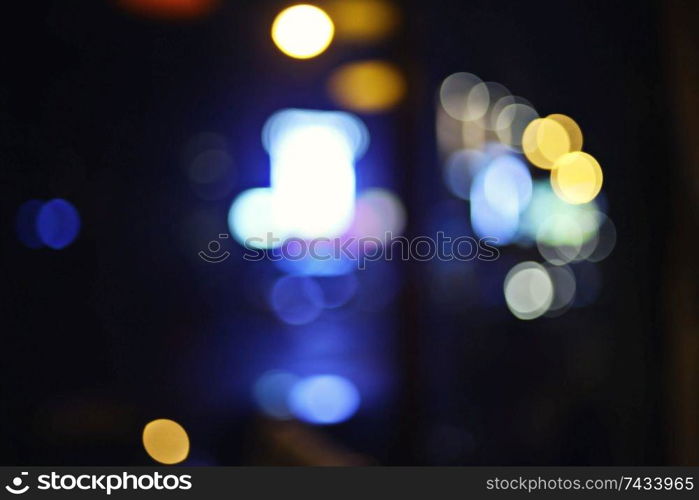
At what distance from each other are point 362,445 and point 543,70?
1134 mm

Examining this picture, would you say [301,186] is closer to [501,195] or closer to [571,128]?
[501,195]

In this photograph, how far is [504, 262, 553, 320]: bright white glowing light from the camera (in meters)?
1.50

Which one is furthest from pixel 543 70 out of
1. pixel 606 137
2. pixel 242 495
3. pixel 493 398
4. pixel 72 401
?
pixel 72 401

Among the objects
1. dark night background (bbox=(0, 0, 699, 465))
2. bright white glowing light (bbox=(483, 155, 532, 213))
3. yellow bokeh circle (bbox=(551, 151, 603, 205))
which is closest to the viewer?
dark night background (bbox=(0, 0, 699, 465))

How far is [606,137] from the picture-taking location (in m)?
1.28

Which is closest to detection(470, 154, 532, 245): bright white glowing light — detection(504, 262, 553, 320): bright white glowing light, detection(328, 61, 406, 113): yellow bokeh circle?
detection(504, 262, 553, 320): bright white glowing light

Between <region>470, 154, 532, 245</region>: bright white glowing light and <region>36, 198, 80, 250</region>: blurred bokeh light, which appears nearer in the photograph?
<region>36, 198, 80, 250</region>: blurred bokeh light

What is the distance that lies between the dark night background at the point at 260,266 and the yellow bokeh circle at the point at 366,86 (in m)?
0.05

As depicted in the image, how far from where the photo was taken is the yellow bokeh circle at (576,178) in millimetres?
1307

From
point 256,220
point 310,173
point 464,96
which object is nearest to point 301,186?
point 310,173

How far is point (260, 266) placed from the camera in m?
1.39

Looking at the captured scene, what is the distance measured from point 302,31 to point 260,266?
2.08 ft

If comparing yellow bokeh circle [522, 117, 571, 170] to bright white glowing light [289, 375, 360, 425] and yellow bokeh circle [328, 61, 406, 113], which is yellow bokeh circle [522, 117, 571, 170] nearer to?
yellow bokeh circle [328, 61, 406, 113]

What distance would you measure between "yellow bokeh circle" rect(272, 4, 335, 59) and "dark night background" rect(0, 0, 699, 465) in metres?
0.04
